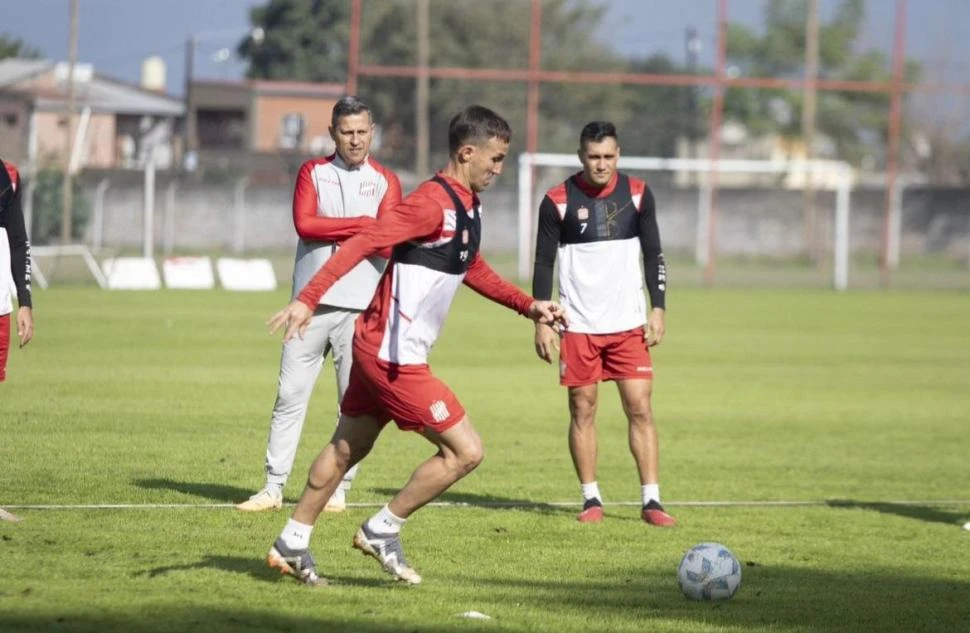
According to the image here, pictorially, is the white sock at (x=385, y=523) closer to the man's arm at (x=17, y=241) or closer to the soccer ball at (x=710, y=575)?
the soccer ball at (x=710, y=575)

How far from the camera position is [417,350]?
7207 mm

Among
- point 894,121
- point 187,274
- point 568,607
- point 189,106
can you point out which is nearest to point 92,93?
point 189,106

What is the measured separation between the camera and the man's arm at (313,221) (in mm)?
9141

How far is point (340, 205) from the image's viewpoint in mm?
9367

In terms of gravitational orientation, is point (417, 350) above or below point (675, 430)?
above

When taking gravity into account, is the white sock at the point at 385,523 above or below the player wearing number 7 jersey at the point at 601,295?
below

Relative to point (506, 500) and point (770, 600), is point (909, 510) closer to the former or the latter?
point (506, 500)

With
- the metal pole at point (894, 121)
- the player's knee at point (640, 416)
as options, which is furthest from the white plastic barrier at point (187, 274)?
the player's knee at point (640, 416)

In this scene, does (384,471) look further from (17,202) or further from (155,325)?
(155,325)

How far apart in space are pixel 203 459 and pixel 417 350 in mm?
4824

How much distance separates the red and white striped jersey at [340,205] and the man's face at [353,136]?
0.37ft

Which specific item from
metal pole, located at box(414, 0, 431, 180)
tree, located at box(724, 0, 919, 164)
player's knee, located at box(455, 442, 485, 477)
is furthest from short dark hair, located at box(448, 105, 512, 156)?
tree, located at box(724, 0, 919, 164)

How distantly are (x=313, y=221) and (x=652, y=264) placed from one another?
2.22 metres

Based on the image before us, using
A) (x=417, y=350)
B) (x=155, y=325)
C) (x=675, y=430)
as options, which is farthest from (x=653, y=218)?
(x=155, y=325)
